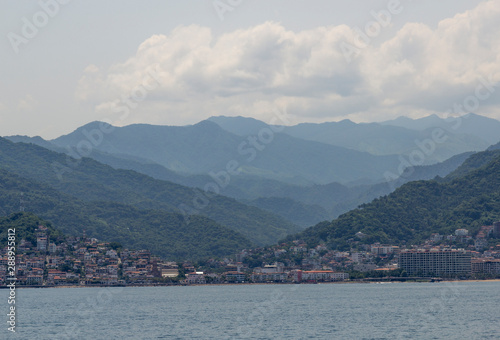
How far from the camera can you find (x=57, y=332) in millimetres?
113750

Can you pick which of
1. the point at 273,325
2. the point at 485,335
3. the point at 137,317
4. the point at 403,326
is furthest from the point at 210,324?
the point at 485,335

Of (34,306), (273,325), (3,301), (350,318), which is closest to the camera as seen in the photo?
(273,325)

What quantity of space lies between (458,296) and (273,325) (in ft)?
207

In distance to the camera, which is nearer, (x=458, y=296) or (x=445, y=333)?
(x=445, y=333)

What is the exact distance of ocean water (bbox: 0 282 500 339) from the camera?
10812cm

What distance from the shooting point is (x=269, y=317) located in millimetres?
130750

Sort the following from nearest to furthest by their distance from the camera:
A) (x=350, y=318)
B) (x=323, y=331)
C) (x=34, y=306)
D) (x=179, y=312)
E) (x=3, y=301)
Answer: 1. (x=323, y=331)
2. (x=350, y=318)
3. (x=179, y=312)
4. (x=34, y=306)
5. (x=3, y=301)

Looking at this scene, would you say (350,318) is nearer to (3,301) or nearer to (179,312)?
(179,312)

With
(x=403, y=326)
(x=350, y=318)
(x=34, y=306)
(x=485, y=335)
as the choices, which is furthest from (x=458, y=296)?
(x=34, y=306)

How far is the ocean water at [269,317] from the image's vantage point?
10812 cm

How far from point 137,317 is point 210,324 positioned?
17.6m

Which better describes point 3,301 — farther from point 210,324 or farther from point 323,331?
point 323,331

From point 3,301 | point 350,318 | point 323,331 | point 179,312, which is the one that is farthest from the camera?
point 3,301

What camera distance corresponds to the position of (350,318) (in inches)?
4990
